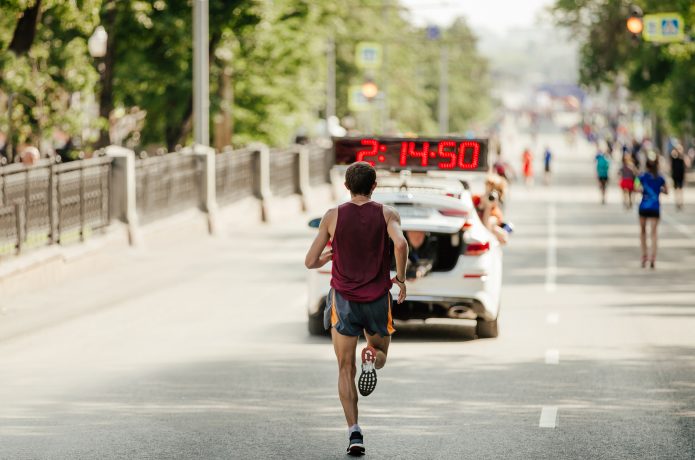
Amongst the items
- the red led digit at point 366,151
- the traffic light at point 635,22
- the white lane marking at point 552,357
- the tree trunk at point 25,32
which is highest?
the traffic light at point 635,22

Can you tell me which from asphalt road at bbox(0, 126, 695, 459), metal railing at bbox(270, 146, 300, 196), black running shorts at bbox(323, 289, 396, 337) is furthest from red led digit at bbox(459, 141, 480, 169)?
metal railing at bbox(270, 146, 300, 196)

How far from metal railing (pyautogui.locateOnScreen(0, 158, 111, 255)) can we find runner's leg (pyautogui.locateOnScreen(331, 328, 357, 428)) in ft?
36.5

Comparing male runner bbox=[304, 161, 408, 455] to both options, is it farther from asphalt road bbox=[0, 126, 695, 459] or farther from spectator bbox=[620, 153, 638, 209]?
spectator bbox=[620, 153, 638, 209]

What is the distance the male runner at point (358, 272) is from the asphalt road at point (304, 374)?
1.90 ft

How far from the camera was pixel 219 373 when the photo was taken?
42.1 feet

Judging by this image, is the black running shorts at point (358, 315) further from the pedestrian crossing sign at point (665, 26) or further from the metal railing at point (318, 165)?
the metal railing at point (318, 165)

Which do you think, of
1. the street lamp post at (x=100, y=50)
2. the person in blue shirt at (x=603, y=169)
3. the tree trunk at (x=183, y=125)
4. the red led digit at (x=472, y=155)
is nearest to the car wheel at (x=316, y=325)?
the red led digit at (x=472, y=155)

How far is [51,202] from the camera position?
2127cm

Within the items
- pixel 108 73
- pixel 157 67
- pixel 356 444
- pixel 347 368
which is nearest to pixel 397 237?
pixel 347 368

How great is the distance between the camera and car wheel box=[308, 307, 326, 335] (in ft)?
49.9

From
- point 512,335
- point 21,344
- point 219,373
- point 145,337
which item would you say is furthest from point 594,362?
point 21,344

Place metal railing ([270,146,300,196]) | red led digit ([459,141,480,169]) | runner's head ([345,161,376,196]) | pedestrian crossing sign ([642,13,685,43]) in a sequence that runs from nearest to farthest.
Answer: runner's head ([345,161,376,196])
red led digit ([459,141,480,169])
metal railing ([270,146,300,196])
pedestrian crossing sign ([642,13,685,43])

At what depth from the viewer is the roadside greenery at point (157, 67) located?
32.8 meters

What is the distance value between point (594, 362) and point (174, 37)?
24.2m
